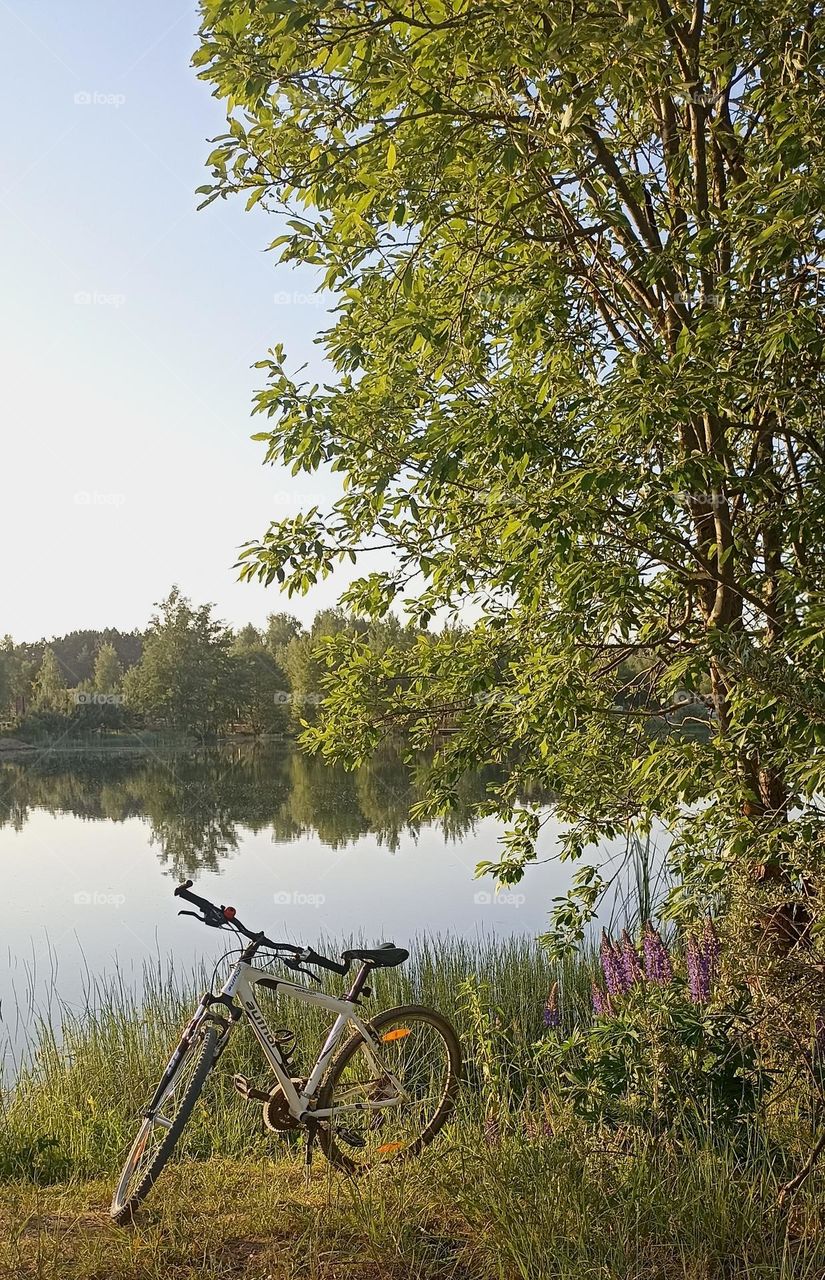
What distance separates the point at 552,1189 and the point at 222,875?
52.4 ft

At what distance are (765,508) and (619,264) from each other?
1.78m

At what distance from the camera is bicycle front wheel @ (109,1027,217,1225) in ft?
12.1

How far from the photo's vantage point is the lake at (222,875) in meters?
12.7

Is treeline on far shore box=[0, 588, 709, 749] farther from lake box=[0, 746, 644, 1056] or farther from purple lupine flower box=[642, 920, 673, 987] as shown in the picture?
purple lupine flower box=[642, 920, 673, 987]

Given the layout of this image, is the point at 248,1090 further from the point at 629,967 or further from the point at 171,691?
the point at 171,691

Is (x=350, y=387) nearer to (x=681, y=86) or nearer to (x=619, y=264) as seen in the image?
(x=619, y=264)

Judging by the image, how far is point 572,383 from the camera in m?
5.38

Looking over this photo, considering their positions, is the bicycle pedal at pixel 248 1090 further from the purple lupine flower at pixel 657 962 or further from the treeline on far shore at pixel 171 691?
the treeline on far shore at pixel 171 691

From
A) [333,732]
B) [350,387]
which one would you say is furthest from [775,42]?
[333,732]

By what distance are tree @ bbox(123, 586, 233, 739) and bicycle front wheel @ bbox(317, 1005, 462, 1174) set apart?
2460 inches

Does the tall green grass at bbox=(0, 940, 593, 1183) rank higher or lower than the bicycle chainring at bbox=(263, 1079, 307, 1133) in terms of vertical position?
lower

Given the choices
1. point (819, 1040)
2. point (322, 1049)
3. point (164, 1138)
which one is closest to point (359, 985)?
point (322, 1049)

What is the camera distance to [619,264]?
6.00 m

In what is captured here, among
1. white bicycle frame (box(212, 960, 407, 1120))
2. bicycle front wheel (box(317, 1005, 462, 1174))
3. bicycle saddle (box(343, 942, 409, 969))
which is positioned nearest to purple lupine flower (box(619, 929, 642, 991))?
bicycle front wheel (box(317, 1005, 462, 1174))
